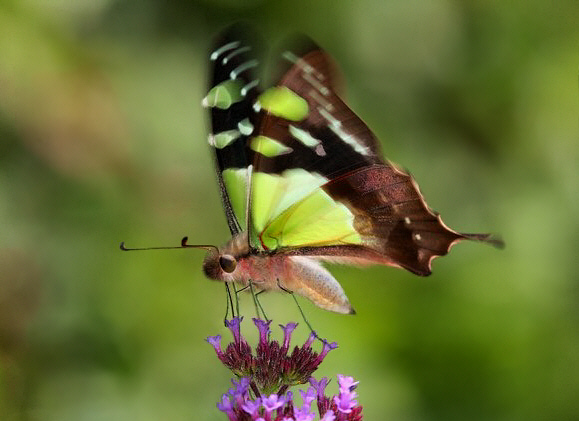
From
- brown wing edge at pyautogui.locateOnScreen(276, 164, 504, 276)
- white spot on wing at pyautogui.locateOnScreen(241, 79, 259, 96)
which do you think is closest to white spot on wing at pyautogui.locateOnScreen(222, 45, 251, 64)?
white spot on wing at pyautogui.locateOnScreen(241, 79, 259, 96)

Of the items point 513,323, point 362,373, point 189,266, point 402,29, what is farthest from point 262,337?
point 402,29

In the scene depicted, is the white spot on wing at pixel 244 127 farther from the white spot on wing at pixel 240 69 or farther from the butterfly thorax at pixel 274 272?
the butterfly thorax at pixel 274 272

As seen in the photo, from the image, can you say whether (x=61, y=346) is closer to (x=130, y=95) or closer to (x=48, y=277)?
(x=48, y=277)

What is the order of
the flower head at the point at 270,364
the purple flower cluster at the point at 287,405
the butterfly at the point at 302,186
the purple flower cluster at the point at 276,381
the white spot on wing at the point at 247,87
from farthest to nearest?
1. the white spot on wing at the point at 247,87
2. the butterfly at the point at 302,186
3. the flower head at the point at 270,364
4. the purple flower cluster at the point at 276,381
5. the purple flower cluster at the point at 287,405

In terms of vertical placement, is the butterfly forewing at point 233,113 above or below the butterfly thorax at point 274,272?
above

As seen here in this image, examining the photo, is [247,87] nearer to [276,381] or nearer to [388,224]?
[388,224]

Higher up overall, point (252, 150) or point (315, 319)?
point (252, 150)

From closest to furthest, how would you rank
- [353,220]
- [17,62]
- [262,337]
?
[262,337], [353,220], [17,62]

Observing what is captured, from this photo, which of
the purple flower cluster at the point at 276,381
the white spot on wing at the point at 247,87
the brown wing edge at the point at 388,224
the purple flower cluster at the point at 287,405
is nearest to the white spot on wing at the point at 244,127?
the white spot on wing at the point at 247,87
